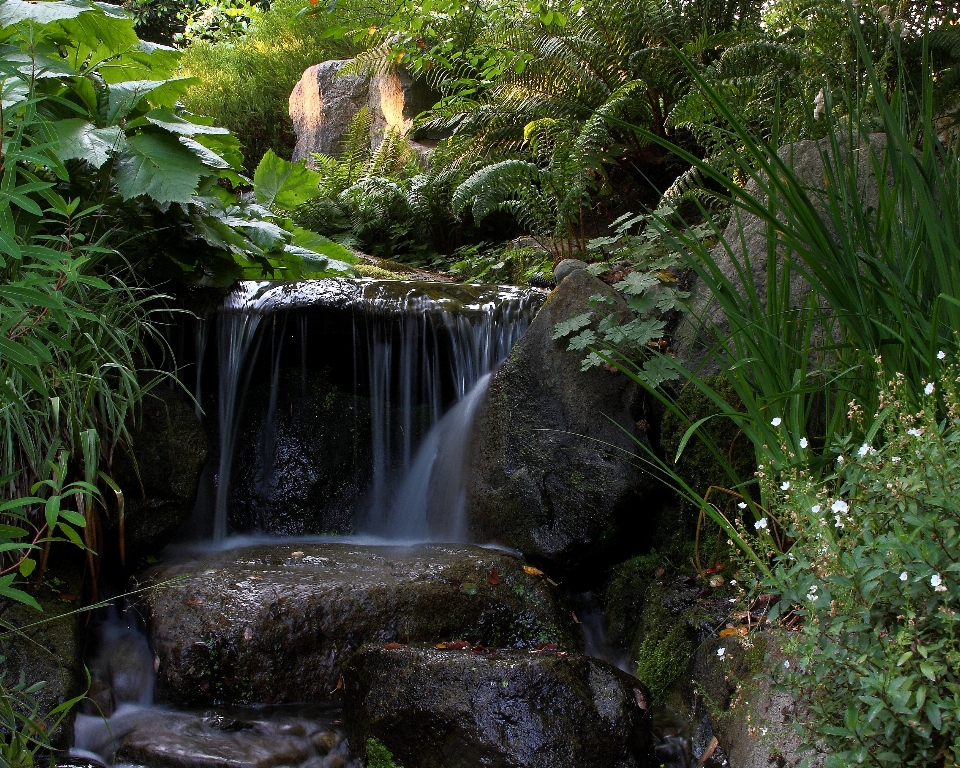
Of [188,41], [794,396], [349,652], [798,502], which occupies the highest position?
[188,41]

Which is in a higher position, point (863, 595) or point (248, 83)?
point (248, 83)

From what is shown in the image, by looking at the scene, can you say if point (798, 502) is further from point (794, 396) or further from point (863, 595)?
point (794, 396)

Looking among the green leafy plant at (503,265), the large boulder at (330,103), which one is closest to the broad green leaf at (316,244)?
the green leafy plant at (503,265)

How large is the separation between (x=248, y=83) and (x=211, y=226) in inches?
352

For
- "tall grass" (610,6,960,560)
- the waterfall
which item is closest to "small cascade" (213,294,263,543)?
the waterfall

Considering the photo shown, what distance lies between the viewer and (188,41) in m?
15.6

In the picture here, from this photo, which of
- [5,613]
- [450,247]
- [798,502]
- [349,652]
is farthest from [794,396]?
[450,247]

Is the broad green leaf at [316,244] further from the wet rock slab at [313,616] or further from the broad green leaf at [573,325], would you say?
the wet rock slab at [313,616]

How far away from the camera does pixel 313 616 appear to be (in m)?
3.07

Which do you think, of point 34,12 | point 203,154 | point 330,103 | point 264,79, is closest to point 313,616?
point 203,154

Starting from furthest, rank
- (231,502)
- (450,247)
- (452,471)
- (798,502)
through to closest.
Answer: (450,247) < (231,502) < (452,471) < (798,502)

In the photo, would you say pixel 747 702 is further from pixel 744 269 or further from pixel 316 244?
pixel 316 244

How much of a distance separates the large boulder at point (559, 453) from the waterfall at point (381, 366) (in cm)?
51

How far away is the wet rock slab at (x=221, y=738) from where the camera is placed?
258cm
